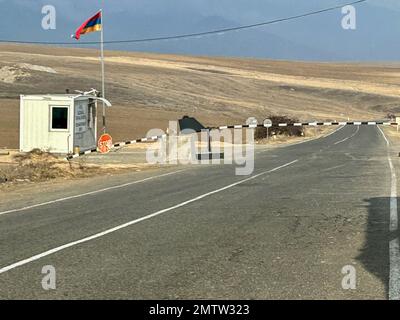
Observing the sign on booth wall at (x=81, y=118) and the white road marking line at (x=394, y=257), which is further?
the sign on booth wall at (x=81, y=118)

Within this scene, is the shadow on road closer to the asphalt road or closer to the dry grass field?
the asphalt road

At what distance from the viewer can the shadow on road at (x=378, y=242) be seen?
727 centimetres

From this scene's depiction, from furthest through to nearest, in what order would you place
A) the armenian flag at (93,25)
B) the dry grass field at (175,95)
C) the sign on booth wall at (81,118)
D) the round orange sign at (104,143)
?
the dry grass field at (175,95) < the armenian flag at (93,25) < the round orange sign at (104,143) < the sign on booth wall at (81,118)

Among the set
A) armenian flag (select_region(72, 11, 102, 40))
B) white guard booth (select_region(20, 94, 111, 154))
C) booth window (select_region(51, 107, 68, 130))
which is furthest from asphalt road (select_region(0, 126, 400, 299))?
armenian flag (select_region(72, 11, 102, 40))

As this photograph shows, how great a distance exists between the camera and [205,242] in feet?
29.5

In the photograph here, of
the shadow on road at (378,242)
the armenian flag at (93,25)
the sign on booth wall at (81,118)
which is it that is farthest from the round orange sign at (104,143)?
the shadow on road at (378,242)

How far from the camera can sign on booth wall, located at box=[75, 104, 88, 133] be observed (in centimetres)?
2672

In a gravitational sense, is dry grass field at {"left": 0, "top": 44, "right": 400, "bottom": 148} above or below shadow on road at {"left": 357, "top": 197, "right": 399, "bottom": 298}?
above

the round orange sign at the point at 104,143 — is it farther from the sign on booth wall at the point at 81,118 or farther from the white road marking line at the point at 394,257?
the white road marking line at the point at 394,257

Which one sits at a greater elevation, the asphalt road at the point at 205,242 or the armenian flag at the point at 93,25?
the armenian flag at the point at 93,25

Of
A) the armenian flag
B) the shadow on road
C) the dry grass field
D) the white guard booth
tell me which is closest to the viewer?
the shadow on road

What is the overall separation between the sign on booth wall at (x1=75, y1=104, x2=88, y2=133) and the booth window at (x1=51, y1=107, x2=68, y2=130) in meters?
0.45

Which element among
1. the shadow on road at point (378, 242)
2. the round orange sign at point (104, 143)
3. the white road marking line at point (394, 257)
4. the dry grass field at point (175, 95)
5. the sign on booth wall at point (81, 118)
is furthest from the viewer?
the dry grass field at point (175, 95)

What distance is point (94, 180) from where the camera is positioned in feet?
66.1
